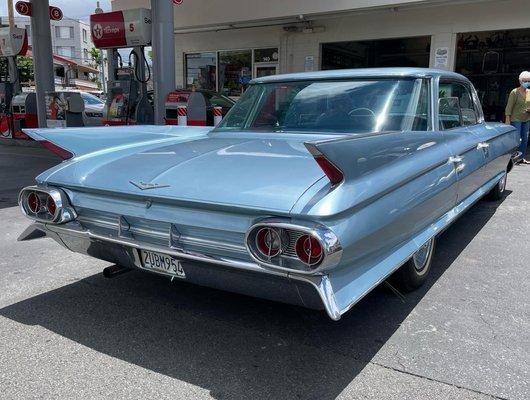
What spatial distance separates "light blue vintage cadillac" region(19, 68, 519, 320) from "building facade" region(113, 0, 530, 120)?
28.1 ft

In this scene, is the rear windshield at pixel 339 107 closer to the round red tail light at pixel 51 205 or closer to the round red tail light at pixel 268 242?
the round red tail light at pixel 268 242

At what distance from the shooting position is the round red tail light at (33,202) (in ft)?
10.6

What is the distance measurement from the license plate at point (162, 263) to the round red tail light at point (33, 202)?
85 centimetres

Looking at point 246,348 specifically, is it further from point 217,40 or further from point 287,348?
point 217,40

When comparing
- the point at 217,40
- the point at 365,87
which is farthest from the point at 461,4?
the point at 365,87

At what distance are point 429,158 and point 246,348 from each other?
1741mm

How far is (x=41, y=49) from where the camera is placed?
13.1 metres

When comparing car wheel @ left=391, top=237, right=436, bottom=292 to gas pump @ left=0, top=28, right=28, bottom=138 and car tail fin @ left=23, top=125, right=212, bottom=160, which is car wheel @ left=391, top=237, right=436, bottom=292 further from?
gas pump @ left=0, top=28, right=28, bottom=138

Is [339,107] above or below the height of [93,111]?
above

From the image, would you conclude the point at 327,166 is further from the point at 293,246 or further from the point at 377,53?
the point at 377,53

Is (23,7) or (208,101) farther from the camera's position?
(208,101)

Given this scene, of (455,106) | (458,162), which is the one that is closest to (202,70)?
(455,106)

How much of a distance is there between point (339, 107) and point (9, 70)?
13.4 metres

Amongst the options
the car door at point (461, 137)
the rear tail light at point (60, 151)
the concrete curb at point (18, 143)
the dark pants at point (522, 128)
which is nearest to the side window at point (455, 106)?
the car door at point (461, 137)
